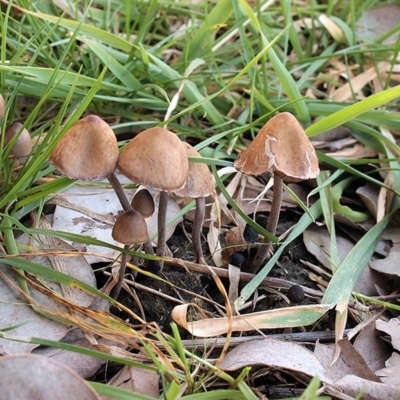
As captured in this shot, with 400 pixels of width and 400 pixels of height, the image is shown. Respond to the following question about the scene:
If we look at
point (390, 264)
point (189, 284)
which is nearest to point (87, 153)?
point (189, 284)

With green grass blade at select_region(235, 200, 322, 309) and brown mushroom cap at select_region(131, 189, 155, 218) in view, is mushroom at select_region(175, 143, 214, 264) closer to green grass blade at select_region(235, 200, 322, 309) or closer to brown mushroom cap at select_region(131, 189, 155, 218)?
brown mushroom cap at select_region(131, 189, 155, 218)

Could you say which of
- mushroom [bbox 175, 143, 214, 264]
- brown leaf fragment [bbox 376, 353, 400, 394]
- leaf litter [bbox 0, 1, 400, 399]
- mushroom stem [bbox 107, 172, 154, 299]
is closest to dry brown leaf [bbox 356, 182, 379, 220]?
leaf litter [bbox 0, 1, 400, 399]

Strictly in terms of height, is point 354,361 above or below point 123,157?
below

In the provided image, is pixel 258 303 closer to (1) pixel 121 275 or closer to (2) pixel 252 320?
(2) pixel 252 320

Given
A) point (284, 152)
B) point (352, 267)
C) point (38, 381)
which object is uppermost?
point (284, 152)

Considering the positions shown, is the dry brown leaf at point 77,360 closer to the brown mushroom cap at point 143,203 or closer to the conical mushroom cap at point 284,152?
the brown mushroom cap at point 143,203

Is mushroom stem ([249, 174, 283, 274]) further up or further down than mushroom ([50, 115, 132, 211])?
further down

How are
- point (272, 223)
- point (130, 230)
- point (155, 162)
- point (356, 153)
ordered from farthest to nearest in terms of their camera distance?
point (356, 153), point (272, 223), point (130, 230), point (155, 162)

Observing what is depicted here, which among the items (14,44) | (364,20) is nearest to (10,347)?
(14,44)
